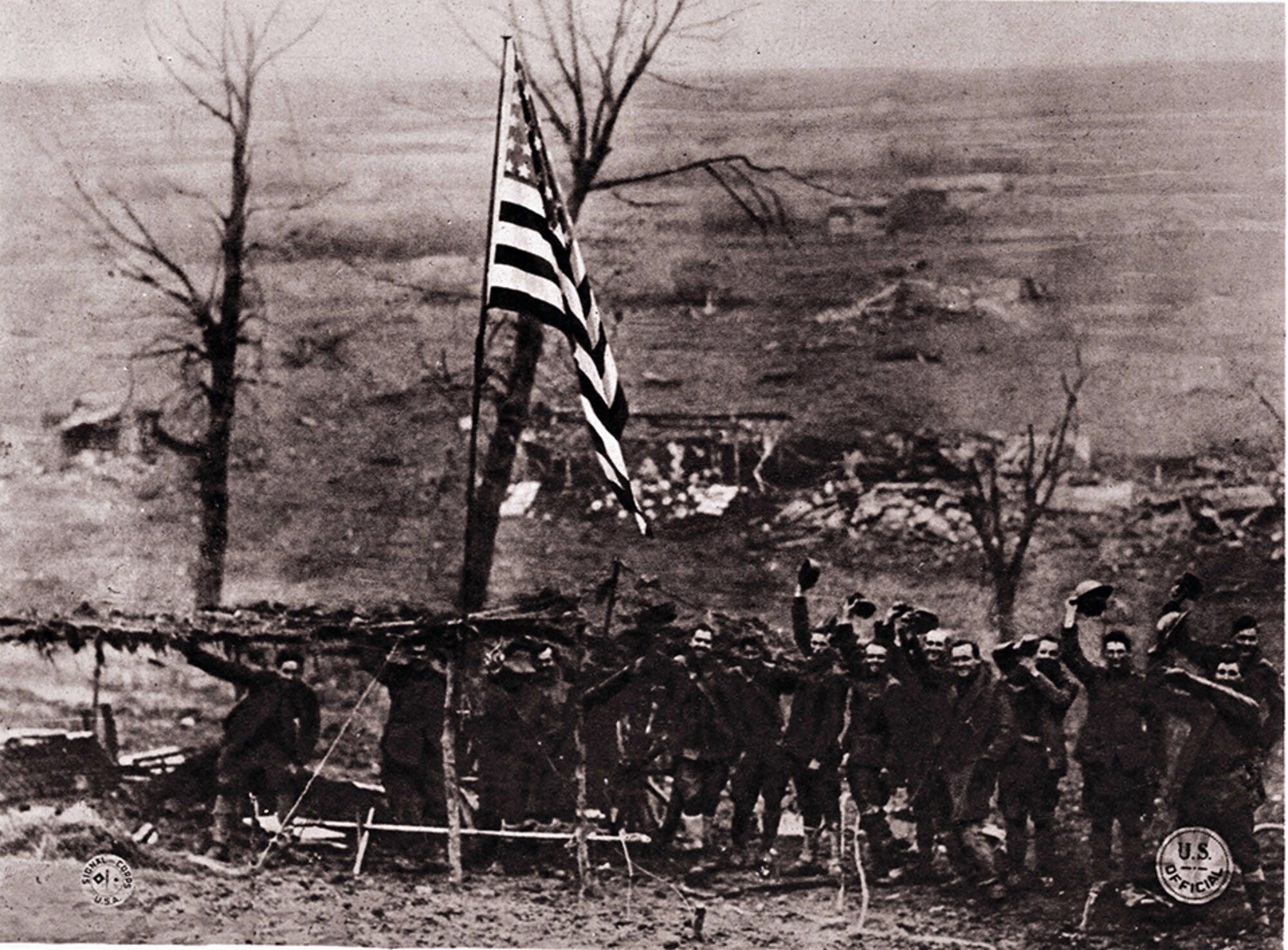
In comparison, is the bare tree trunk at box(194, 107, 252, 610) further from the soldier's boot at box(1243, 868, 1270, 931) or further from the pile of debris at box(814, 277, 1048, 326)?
the soldier's boot at box(1243, 868, 1270, 931)

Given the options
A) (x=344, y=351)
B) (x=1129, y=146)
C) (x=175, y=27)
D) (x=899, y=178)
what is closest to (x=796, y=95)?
(x=899, y=178)

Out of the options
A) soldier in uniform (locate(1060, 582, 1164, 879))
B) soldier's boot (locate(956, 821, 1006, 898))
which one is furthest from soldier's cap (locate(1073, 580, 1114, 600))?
soldier's boot (locate(956, 821, 1006, 898))

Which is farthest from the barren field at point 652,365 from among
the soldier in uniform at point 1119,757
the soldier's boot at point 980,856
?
the soldier's boot at point 980,856

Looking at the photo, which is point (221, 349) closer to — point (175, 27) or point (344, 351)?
point (344, 351)

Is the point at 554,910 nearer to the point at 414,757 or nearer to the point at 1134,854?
the point at 414,757

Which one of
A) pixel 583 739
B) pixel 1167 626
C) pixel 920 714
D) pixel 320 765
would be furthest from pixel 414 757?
pixel 1167 626

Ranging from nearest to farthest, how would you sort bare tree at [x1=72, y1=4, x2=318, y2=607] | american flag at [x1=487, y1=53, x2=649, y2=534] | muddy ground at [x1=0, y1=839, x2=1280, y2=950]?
american flag at [x1=487, y1=53, x2=649, y2=534] → muddy ground at [x1=0, y1=839, x2=1280, y2=950] → bare tree at [x1=72, y1=4, x2=318, y2=607]
